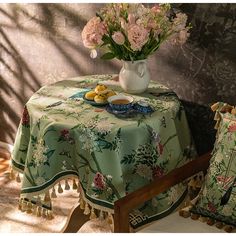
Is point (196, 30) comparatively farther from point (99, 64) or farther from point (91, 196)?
point (91, 196)

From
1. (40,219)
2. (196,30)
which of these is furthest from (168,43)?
(40,219)

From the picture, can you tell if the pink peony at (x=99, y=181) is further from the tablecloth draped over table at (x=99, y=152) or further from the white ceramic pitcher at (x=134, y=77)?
the white ceramic pitcher at (x=134, y=77)

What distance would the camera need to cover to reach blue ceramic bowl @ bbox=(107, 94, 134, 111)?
302 cm

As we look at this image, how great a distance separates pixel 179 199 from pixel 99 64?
1310 millimetres

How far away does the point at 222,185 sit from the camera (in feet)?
8.87

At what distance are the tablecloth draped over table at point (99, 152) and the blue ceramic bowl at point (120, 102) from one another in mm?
64

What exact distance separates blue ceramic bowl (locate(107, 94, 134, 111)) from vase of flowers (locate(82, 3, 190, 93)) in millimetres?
132

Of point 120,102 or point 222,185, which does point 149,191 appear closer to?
point 222,185

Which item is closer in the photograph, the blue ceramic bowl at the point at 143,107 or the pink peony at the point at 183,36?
the blue ceramic bowl at the point at 143,107

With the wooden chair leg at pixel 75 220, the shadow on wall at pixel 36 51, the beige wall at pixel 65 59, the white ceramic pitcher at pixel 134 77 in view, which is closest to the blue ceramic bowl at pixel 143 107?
the white ceramic pitcher at pixel 134 77

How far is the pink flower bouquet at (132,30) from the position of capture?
2.98 meters

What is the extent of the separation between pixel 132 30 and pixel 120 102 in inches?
16.5

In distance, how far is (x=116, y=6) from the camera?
10.2 feet

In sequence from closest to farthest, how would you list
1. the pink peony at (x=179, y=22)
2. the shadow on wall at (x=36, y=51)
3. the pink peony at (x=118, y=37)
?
the pink peony at (x=118, y=37) → the pink peony at (x=179, y=22) → the shadow on wall at (x=36, y=51)
